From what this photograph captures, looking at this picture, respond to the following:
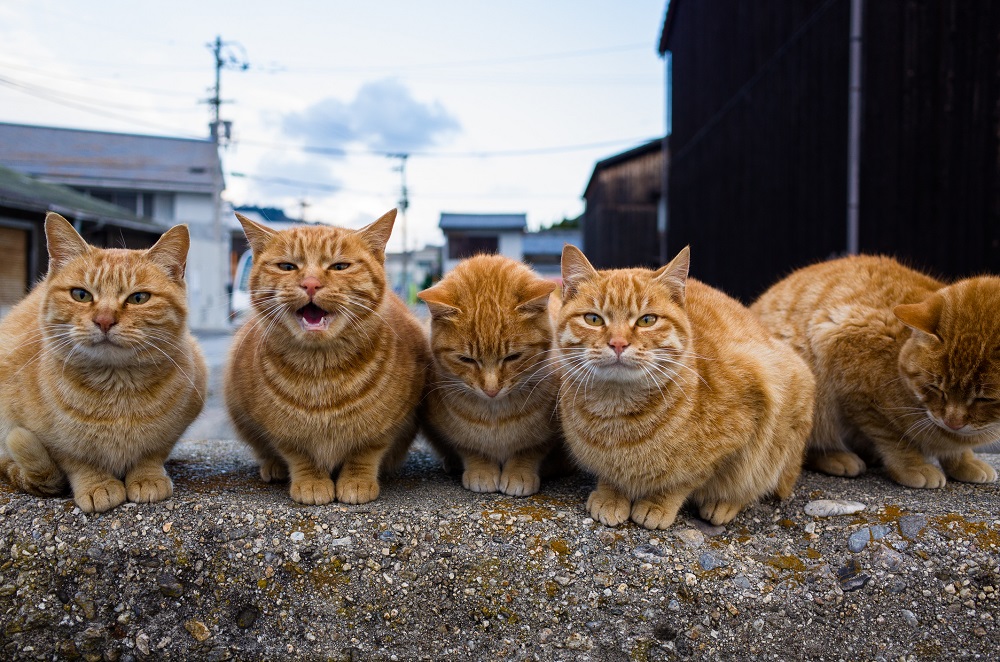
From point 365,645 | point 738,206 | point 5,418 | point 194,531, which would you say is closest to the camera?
point 365,645

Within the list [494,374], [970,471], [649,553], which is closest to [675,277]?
[494,374]

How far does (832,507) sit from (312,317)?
2.18 metres

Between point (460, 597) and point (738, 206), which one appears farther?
point (738, 206)

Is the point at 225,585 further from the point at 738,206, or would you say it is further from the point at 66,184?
the point at 66,184

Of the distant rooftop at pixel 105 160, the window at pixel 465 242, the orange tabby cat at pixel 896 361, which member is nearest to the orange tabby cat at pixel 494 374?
the orange tabby cat at pixel 896 361

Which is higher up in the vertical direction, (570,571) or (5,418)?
(5,418)

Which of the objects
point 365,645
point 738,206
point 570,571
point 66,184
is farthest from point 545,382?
point 66,184

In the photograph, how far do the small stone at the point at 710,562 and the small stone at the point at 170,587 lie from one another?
1894 mm

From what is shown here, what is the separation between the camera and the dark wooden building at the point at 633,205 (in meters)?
20.1

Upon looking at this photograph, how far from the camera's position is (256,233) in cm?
259

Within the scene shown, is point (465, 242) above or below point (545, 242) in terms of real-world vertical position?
below

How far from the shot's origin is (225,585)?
2.41 metres

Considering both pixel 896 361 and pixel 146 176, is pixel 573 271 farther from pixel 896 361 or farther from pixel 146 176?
pixel 146 176

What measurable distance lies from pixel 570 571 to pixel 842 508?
3.81 ft
